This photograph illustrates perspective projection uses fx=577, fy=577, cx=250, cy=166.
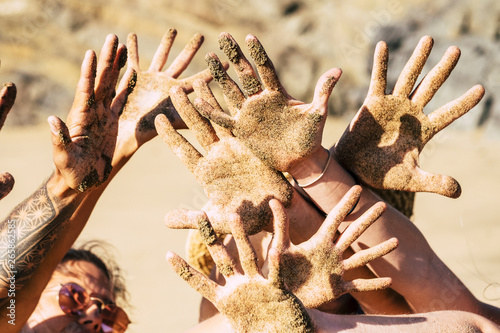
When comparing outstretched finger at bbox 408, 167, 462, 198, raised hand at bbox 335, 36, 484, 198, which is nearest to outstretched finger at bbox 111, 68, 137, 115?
raised hand at bbox 335, 36, 484, 198

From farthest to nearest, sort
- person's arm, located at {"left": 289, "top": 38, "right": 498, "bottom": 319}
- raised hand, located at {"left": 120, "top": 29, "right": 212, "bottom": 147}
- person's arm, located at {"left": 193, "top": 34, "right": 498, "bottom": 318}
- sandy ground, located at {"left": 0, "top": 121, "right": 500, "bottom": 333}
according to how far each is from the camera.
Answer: sandy ground, located at {"left": 0, "top": 121, "right": 500, "bottom": 333} → raised hand, located at {"left": 120, "top": 29, "right": 212, "bottom": 147} → person's arm, located at {"left": 289, "top": 38, "right": 498, "bottom": 319} → person's arm, located at {"left": 193, "top": 34, "right": 498, "bottom": 318}

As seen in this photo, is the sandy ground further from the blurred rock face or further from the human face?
the blurred rock face

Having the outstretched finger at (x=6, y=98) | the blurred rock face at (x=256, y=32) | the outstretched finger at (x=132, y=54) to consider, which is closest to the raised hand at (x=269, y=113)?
the outstretched finger at (x=6, y=98)

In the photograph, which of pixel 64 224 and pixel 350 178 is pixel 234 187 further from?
pixel 64 224

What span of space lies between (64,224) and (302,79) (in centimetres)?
773

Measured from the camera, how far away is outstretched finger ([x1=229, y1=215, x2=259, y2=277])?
1.49 m

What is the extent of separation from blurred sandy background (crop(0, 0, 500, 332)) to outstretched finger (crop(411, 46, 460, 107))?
1.10 m

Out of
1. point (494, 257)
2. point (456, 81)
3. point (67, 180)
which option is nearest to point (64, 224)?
point (67, 180)

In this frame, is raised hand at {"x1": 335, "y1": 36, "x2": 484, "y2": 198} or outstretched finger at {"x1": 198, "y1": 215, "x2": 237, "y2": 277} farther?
raised hand at {"x1": 335, "y1": 36, "x2": 484, "y2": 198}

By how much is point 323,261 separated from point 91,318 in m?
1.24

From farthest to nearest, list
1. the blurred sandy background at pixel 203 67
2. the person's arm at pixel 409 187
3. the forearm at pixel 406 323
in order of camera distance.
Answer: the blurred sandy background at pixel 203 67, the person's arm at pixel 409 187, the forearm at pixel 406 323

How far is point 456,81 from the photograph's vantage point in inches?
313

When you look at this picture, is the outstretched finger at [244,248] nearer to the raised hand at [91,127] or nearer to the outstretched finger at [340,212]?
the outstretched finger at [340,212]

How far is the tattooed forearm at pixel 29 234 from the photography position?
1972mm
